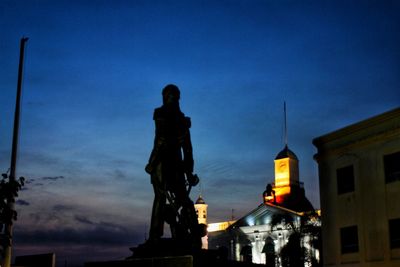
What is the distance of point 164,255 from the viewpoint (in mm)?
10008

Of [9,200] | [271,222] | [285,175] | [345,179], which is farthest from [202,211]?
[9,200]

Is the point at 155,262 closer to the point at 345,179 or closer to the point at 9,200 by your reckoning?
the point at 9,200

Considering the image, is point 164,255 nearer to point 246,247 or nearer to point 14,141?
point 14,141

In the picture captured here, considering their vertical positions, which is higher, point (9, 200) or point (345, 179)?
point (345, 179)

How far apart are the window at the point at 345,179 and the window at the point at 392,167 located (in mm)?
2566

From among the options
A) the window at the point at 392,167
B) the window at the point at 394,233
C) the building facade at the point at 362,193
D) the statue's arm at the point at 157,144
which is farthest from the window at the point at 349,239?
the statue's arm at the point at 157,144

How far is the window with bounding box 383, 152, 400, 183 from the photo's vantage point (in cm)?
3159

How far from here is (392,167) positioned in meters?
32.0

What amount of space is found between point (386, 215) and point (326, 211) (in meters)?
5.02

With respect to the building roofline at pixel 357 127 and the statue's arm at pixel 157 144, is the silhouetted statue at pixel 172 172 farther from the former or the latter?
the building roofline at pixel 357 127

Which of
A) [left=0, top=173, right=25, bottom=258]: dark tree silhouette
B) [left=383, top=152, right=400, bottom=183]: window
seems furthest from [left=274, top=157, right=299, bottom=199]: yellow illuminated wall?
[left=0, top=173, right=25, bottom=258]: dark tree silhouette

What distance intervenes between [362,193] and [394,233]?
298 centimetres

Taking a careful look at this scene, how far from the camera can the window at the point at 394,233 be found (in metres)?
30.8

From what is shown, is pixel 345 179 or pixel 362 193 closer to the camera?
pixel 362 193
